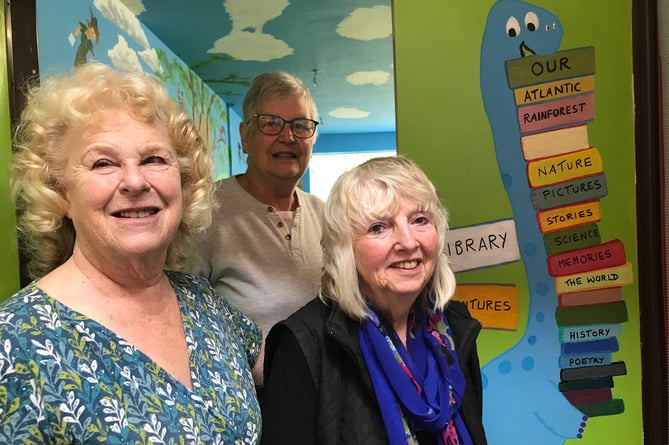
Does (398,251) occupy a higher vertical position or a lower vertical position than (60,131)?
lower

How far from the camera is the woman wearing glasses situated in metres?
1.54

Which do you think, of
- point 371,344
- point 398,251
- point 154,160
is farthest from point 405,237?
point 154,160

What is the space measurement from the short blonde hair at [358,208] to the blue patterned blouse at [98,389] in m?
0.31

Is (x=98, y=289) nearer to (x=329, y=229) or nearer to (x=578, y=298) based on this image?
(x=329, y=229)

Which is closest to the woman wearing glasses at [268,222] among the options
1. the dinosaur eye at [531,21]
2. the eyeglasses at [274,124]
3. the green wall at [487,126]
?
the eyeglasses at [274,124]

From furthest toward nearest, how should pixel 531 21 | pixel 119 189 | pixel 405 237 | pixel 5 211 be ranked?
pixel 531 21 < pixel 5 211 < pixel 405 237 < pixel 119 189

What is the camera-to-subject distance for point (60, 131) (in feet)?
3.29

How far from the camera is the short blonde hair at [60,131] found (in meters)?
0.99

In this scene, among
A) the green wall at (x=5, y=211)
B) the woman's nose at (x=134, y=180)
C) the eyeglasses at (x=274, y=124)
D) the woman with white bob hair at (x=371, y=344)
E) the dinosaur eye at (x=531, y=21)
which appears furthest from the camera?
the eyeglasses at (x=274, y=124)

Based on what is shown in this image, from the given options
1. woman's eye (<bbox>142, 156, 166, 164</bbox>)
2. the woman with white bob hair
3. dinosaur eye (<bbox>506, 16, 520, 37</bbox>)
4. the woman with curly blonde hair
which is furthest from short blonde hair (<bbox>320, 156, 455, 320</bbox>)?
dinosaur eye (<bbox>506, 16, 520, 37</bbox>)

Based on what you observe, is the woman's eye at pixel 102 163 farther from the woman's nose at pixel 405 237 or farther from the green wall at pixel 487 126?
the green wall at pixel 487 126

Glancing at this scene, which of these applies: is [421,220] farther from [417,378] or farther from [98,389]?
[98,389]

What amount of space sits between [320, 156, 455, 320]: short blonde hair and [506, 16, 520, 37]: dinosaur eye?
626 mm

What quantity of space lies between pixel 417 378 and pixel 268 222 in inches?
27.9
